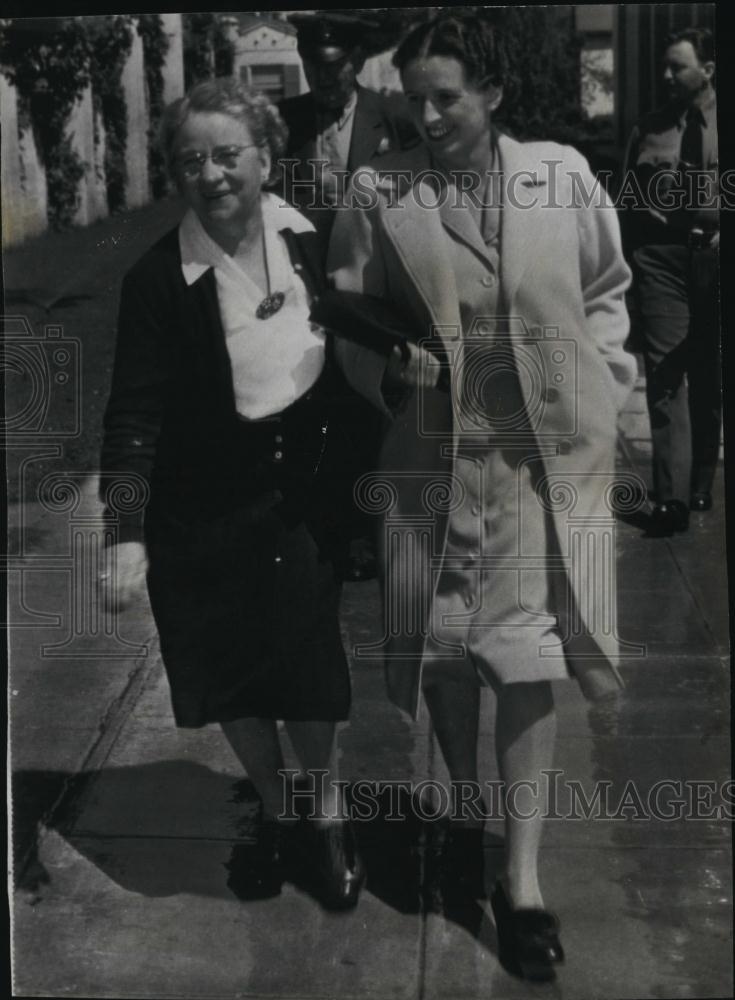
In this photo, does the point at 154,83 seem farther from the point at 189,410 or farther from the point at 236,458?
the point at 236,458

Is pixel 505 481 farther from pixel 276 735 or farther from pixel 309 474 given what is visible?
pixel 276 735

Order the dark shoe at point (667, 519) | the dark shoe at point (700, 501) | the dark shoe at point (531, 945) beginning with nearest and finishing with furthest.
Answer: the dark shoe at point (531, 945)
the dark shoe at point (667, 519)
the dark shoe at point (700, 501)

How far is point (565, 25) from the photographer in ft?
15.4

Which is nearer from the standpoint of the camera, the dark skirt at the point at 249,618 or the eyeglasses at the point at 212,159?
the eyeglasses at the point at 212,159

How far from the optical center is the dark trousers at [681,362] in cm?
477

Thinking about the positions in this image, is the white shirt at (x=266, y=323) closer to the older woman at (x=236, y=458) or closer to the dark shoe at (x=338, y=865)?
the older woman at (x=236, y=458)

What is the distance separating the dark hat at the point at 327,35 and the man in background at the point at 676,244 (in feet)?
2.44

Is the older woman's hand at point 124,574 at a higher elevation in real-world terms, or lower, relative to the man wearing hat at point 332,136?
lower

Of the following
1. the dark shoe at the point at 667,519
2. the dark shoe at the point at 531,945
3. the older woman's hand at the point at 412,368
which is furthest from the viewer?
the dark shoe at the point at 667,519

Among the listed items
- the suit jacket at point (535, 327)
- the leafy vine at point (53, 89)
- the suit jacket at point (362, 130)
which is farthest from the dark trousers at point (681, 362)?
the leafy vine at point (53, 89)

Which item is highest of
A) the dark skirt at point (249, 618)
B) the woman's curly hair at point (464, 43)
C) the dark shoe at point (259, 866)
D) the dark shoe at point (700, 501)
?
the woman's curly hair at point (464, 43)

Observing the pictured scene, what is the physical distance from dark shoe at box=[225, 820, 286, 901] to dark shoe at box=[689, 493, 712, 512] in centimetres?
140

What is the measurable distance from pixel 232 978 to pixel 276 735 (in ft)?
2.10

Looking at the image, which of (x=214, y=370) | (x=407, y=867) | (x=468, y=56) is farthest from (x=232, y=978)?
(x=468, y=56)
